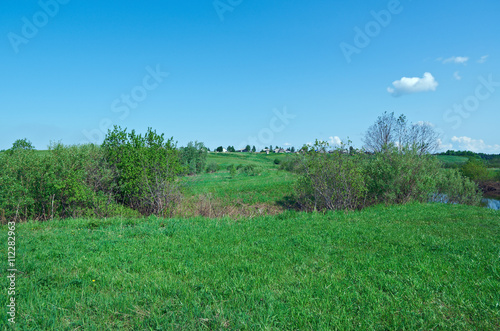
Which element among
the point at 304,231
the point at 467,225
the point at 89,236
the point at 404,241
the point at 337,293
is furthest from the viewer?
the point at 467,225

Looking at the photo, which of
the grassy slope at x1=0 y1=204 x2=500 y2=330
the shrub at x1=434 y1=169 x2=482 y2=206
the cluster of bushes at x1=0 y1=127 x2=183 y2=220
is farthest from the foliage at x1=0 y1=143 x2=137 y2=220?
the shrub at x1=434 y1=169 x2=482 y2=206

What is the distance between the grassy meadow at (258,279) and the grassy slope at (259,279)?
0.08ft

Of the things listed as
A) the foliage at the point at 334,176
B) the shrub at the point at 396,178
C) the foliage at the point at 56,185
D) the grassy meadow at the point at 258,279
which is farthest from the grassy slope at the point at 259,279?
the shrub at the point at 396,178

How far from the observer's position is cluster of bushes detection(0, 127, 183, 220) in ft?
42.1

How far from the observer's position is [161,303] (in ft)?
13.7

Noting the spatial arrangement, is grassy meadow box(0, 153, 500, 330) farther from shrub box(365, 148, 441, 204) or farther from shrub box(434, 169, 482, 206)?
shrub box(434, 169, 482, 206)

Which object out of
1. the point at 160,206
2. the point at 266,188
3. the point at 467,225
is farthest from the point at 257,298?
the point at 266,188

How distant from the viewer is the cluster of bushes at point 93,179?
12.8 meters

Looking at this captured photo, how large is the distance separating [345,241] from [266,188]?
19.2 m

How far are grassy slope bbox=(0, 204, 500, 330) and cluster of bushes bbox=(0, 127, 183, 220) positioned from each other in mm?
5004

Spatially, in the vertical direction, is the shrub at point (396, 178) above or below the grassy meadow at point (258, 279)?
above

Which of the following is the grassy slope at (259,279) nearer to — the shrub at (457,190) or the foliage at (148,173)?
the foliage at (148,173)

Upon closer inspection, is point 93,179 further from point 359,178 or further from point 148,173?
point 359,178

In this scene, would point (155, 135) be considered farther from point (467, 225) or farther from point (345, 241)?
point (467, 225)
